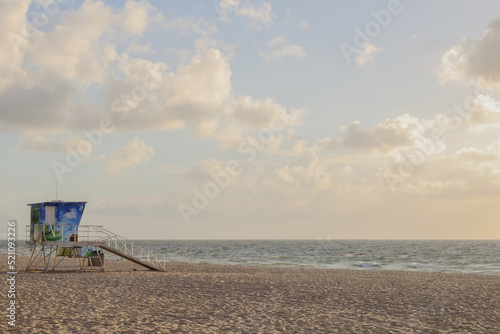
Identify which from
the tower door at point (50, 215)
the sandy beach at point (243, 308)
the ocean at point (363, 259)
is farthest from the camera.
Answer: the ocean at point (363, 259)

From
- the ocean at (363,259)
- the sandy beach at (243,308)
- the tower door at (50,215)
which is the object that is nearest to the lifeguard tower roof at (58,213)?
the tower door at (50,215)

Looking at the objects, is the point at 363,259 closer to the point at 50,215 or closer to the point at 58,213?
the point at 58,213

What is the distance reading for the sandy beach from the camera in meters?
13.1

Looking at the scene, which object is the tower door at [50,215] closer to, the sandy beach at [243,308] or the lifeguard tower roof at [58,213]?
the lifeguard tower roof at [58,213]

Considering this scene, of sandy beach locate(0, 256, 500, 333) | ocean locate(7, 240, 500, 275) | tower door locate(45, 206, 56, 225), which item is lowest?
ocean locate(7, 240, 500, 275)

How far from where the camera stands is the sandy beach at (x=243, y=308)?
517 inches

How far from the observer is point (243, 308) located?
16359 mm

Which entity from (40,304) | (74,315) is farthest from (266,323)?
(40,304)

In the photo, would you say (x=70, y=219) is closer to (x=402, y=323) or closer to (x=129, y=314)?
(x=129, y=314)

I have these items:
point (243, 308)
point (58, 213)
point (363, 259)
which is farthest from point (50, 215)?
point (363, 259)

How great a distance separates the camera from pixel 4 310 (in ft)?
46.8

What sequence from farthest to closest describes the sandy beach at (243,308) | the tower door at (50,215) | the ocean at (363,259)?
the ocean at (363,259) < the tower door at (50,215) < the sandy beach at (243,308)

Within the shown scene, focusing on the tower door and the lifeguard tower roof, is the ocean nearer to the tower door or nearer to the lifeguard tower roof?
the lifeguard tower roof

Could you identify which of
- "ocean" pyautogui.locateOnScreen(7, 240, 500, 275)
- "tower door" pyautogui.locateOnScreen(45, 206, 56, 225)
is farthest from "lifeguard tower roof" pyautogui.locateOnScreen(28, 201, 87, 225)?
"ocean" pyautogui.locateOnScreen(7, 240, 500, 275)
